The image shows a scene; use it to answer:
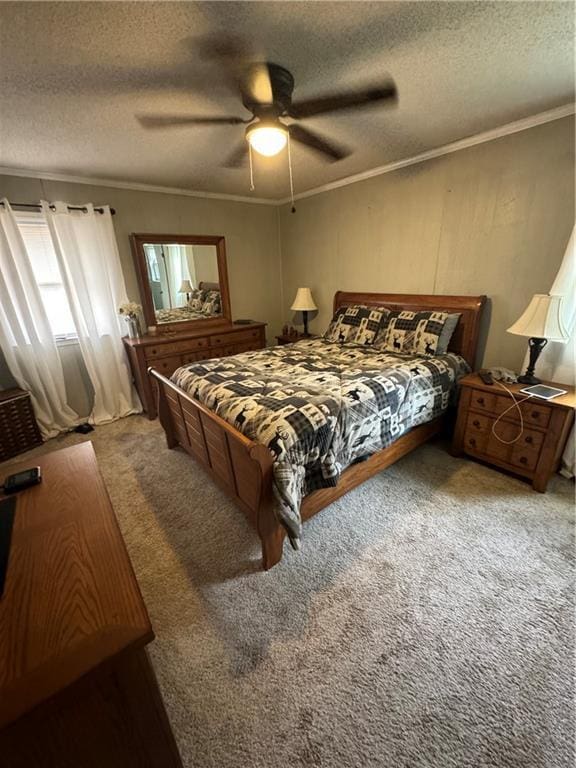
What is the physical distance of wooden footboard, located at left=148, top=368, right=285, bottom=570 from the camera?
149cm

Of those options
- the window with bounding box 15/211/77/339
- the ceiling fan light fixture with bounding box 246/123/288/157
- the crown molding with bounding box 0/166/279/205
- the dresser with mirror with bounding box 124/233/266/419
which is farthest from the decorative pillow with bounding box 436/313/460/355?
the window with bounding box 15/211/77/339

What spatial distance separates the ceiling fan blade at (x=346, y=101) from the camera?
144cm

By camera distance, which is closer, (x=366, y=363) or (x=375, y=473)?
(x=375, y=473)

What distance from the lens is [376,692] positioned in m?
1.16

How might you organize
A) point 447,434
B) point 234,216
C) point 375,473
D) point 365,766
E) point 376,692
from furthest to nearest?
point 234,216 < point 447,434 < point 375,473 < point 376,692 < point 365,766

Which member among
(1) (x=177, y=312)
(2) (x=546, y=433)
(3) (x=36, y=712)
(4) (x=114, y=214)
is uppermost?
(4) (x=114, y=214)

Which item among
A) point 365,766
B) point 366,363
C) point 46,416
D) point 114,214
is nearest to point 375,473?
point 366,363

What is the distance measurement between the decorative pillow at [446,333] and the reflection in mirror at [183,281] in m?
2.80

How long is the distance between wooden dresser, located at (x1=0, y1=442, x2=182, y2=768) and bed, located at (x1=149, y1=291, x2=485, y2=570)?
73 cm

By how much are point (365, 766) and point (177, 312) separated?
3883 mm

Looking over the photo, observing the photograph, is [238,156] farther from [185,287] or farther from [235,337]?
[235,337]

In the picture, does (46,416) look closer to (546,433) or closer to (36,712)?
(36,712)

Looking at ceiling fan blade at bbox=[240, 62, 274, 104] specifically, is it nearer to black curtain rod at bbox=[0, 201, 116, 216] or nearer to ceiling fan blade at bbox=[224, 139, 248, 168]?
ceiling fan blade at bbox=[224, 139, 248, 168]

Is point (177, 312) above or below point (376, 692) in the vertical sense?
above
